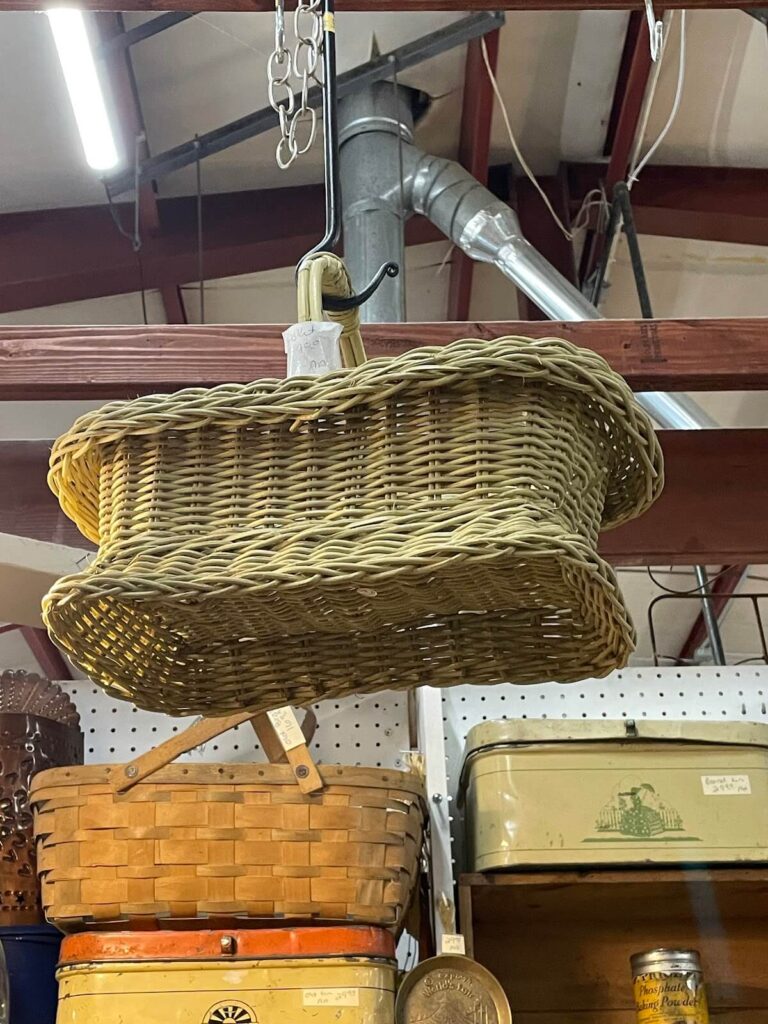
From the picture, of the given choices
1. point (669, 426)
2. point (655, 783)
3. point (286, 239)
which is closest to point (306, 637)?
point (655, 783)

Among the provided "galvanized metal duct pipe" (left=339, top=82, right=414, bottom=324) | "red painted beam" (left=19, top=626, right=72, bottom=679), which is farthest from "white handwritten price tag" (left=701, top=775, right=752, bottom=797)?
"red painted beam" (left=19, top=626, right=72, bottom=679)

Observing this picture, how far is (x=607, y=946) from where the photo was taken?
197 centimetres

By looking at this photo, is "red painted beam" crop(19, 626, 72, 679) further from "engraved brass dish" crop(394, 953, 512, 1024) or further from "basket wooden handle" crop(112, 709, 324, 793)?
"engraved brass dish" crop(394, 953, 512, 1024)

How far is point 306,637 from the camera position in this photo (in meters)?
0.89

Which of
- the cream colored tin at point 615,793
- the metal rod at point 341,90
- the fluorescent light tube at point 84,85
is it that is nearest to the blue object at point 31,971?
the cream colored tin at point 615,793

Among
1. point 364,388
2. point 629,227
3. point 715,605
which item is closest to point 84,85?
point 629,227

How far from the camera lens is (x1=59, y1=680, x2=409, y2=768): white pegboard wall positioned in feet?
6.81

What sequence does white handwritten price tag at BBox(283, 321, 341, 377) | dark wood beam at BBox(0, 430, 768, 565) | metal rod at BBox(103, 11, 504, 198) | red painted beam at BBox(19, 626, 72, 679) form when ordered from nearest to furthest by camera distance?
white handwritten price tag at BBox(283, 321, 341, 377) < dark wood beam at BBox(0, 430, 768, 565) < metal rod at BBox(103, 11, 504, 198) < red painted beam at BBox(19, 626, 72, 679)

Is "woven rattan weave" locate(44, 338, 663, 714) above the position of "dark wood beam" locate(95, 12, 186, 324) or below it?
below

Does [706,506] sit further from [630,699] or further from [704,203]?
[704,203]

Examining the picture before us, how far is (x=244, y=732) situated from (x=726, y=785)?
0.88m

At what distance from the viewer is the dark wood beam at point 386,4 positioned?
5.08 ft

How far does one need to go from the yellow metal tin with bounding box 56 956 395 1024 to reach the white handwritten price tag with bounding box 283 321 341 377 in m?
1.03

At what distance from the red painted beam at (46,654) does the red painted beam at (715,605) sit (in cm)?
266
